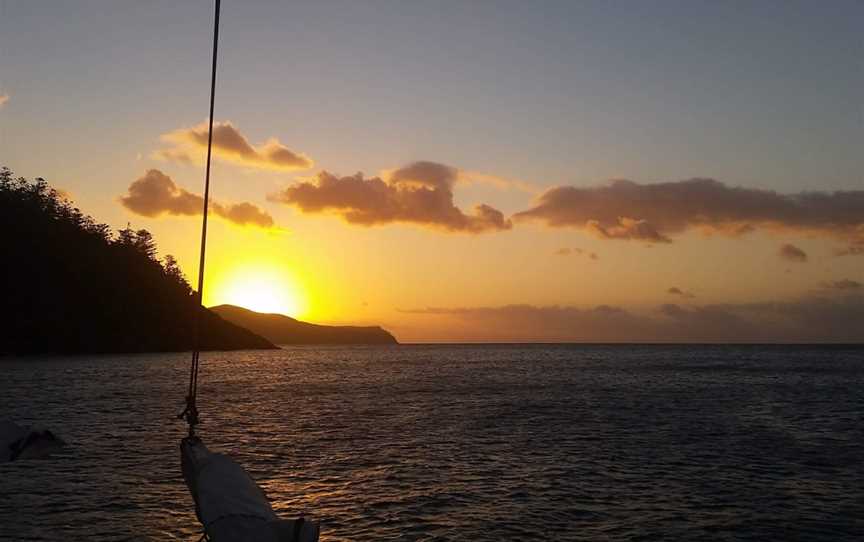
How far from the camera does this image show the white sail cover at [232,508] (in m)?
14.2

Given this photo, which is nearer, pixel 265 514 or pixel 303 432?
pixel 265 514

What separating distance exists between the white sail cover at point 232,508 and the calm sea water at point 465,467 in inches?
451

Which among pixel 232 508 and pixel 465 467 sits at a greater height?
pixel 232 508

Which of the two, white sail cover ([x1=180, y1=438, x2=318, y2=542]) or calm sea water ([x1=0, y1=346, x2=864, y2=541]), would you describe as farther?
calm sea water ([x1=0, y1=346, x2=864, y2=541])

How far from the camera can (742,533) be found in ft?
93.1

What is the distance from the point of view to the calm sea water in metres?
28.9

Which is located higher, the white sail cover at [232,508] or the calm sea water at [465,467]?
the white sail cover at [232,508]

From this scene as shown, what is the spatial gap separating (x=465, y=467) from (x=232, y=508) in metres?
28.3

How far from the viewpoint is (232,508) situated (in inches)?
590

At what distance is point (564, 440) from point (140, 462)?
30.8 meters

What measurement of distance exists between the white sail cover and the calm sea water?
37.6 ft

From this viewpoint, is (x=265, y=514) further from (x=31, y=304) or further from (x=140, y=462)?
(x=31, y=304)

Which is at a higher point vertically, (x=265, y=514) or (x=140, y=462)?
(x=265, y=514)

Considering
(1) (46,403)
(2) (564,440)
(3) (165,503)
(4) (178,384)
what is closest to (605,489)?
(2) (564,440)
